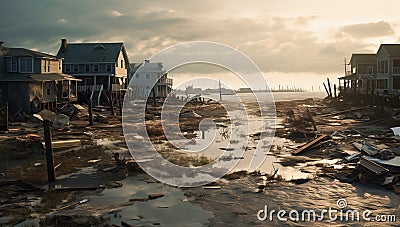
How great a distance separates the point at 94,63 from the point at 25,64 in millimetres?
17931

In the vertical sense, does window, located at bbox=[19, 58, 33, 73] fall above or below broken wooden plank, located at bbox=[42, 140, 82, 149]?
above

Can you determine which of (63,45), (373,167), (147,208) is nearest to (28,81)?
(63,45)

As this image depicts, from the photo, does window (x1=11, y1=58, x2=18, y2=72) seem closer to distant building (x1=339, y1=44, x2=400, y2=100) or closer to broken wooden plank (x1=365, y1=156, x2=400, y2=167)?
broken wooden plank (x1=365, y1=156, x2=400, y2=167)

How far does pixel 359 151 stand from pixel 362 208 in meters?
8.89

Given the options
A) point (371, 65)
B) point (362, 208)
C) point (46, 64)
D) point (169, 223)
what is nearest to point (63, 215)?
point (169, 223)

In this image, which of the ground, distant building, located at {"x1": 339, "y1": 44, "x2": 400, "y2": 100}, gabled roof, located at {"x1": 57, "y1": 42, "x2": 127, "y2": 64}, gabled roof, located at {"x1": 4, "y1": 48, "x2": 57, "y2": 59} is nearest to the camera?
the ground

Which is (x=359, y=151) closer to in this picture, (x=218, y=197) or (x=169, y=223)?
(x=218, y=197)

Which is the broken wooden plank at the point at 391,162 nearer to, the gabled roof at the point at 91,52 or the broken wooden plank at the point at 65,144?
the broken wooden plank at the point at 65,144

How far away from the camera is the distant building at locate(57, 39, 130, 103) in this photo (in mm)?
55844

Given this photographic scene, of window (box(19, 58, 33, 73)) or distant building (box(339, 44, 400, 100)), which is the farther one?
distant building (box(339, 44, 400, 100))

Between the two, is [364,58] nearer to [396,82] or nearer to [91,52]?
[396,82]

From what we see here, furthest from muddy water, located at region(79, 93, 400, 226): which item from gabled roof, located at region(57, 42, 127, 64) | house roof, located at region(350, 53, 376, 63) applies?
house roof, located at region(350, 53, 376, 63)

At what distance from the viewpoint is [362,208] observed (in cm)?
1088

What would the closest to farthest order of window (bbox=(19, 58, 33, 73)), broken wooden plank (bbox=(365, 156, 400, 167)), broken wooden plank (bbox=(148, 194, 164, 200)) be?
broken wooden plank (bbox=(148, 194, 164, 200)) < broken wooden plank (bbox=(365, 156, 400, 167)) < window (bbox=(19, 58, 33, 73))
